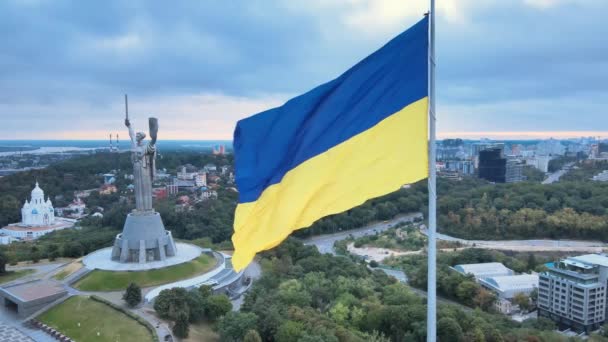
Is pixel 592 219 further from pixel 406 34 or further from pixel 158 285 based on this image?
pixel 406 34

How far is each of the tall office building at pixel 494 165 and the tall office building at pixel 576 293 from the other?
58226 mm

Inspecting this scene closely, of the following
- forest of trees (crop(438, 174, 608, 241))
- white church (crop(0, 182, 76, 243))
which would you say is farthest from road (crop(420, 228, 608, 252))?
white church (crop(0, 182, 76, 243))

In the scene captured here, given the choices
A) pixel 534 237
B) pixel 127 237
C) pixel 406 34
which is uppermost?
pixel 406 34

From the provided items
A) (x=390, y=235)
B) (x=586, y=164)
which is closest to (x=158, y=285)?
(x=390, y=235)

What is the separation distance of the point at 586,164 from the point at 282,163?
112 meters

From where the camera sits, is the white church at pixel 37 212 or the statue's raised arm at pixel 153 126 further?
the white church at pixel 37 212

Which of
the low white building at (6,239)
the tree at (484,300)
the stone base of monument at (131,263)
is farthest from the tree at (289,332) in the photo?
the low white building at (6,239)

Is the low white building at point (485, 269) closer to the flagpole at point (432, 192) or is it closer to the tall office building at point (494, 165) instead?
the flagpole at point (432, 192)

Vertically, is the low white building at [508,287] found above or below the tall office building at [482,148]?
below

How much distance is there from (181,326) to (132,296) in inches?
145

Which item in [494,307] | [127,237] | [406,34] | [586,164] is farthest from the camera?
[586,164]

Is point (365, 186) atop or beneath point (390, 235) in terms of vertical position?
atop

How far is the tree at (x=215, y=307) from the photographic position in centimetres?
1992

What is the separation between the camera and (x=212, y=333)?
19.1 meters
